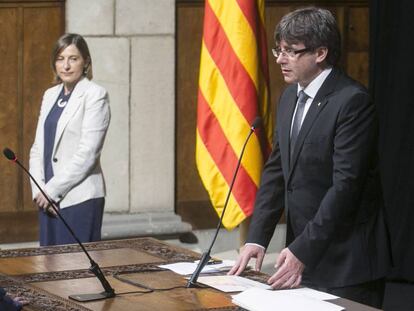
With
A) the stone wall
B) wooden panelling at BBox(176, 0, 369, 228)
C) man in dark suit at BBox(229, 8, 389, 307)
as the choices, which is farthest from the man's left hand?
wooden panelling at BBox(176, 0, 369, 228)

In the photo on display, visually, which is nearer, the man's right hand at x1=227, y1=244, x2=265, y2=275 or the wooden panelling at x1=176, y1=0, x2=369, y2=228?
the man's right hand at x1=227, y1=244, x2=265, y2=275

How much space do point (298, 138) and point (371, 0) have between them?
3831 mm

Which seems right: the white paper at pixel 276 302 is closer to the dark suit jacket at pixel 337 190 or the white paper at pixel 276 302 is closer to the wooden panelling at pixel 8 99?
the dark suit jacket at pixel 337 190

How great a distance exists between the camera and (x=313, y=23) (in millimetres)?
4215

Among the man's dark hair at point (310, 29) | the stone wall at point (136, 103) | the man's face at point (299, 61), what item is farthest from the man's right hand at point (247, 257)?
the stone wall at point (136, 103)

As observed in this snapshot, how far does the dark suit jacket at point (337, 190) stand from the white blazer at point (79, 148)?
201cm

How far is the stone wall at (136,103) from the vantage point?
26.7 ft

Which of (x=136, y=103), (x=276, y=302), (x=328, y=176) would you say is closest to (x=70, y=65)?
(x=136, y=103)

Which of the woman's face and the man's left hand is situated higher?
the woman's face

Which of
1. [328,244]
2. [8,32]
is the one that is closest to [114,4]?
[8,32]

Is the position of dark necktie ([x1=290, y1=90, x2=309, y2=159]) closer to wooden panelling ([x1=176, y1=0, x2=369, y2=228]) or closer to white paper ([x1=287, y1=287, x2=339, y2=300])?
white paper ([x1=287, y1=287, x2=339, y2=300])

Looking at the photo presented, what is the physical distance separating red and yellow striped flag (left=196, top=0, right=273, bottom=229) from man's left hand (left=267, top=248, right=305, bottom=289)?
258 cm

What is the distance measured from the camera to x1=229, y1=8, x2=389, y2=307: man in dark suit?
414 cm

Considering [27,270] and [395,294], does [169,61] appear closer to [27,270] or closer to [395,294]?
[395,294]
